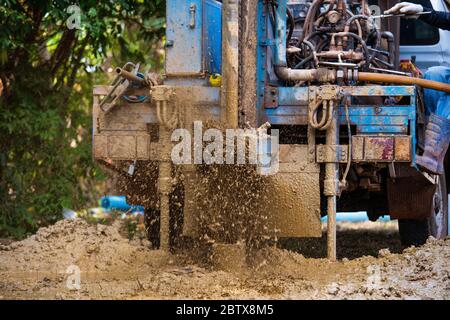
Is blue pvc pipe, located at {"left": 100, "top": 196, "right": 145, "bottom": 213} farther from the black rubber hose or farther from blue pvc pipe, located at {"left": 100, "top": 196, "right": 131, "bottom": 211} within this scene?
the black rubber hose

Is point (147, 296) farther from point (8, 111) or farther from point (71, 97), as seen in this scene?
point (71, 97)

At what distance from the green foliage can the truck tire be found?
327 cm

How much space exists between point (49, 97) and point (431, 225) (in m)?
4.13

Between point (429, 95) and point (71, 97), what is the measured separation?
440cm

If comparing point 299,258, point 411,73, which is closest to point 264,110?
point 299,258

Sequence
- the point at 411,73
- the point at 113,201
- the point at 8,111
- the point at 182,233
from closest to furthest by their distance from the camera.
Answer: the point at 182,233 → the point at 411,73 → the point at 8,111 → the point at 113,201

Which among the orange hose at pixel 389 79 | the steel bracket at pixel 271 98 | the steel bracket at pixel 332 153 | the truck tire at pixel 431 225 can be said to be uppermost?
the orange hose at pixel 389 79

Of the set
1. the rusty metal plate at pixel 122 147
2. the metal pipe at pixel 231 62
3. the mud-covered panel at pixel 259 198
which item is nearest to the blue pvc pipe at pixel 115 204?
the rusty metal plate at pixel 122 147

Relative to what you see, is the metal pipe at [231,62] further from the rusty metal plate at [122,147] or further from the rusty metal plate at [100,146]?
the rusty metal plate at [100,146]

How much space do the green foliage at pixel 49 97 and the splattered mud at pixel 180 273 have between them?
2.23 m

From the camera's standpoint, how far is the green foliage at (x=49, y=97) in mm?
10086

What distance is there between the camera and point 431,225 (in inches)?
340

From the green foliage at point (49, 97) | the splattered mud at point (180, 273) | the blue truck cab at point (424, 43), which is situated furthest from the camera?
the green foliage at point (49, 97)
